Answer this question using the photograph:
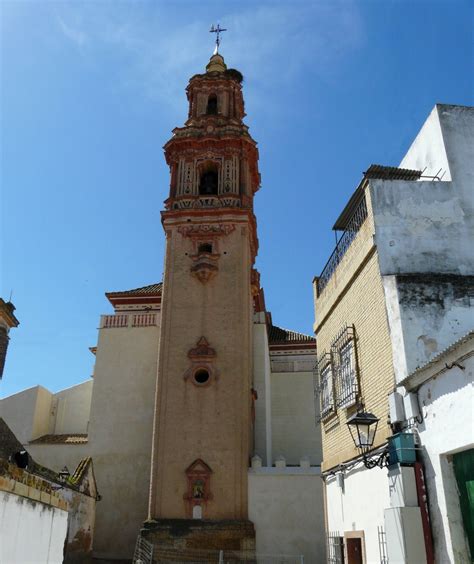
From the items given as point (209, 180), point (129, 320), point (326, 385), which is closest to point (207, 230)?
point (209, 180)

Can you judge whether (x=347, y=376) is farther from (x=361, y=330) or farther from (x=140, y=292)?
(x=140, y=292)

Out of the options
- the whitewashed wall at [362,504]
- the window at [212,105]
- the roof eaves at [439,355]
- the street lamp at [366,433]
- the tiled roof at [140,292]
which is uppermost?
the window at [212,105]

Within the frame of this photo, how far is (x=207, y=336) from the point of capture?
20.1m

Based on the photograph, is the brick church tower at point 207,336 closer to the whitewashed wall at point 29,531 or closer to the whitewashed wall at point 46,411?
the whitewashed wall at point 46,411

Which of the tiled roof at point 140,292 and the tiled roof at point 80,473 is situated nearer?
the tiled roof at point 80,473

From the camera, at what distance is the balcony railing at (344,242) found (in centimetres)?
1013

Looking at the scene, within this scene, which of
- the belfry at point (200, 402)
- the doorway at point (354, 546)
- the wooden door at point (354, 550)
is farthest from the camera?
the belfry at point (200, 402)

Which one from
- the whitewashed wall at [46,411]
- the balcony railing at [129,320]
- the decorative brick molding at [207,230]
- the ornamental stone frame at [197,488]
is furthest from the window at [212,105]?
the ornamental stone frame at [197,488]

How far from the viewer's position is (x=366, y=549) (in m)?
8.70

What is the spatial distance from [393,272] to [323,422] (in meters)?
4.04

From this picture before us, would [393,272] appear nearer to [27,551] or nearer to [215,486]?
[27,551]

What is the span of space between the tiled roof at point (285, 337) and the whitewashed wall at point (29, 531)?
64.2 feet

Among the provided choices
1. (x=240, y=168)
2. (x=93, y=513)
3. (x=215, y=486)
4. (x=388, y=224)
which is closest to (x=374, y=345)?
(x=388, y=224)

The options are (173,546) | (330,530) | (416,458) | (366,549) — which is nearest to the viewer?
(416,458)
